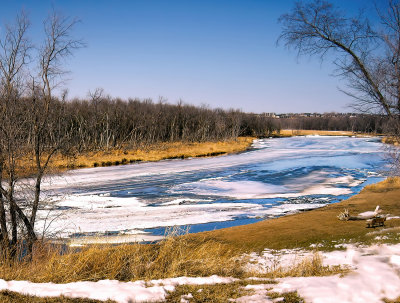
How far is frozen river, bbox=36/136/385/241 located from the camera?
48.9 ft

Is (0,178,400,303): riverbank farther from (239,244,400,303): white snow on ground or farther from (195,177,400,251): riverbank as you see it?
(195,177,400,251): riverbank

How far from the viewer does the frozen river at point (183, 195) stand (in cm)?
1489

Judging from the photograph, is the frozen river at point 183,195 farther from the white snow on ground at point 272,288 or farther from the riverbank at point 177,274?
the white snow on ground at point 272,288

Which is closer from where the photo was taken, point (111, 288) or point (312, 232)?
point (111, 288)

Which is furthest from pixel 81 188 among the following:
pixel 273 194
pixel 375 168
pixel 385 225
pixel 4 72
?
pixel 375 168

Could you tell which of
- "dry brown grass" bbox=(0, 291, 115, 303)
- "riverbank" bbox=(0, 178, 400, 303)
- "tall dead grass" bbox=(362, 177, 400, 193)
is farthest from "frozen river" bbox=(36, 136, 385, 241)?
"dry brown grass" bbox=(0, 291, 115, 303)

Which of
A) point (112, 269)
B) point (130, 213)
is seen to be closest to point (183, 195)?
point (130, 213)

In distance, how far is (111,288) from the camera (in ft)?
15.0

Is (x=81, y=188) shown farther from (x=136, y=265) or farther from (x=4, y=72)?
(x=136, y=265)

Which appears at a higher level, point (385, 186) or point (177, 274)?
point (177, 274)

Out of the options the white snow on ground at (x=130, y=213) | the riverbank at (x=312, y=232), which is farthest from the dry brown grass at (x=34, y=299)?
the white snow on ground at (x=130, y=213)

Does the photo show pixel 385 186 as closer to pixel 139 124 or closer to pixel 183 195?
pixel 183 195

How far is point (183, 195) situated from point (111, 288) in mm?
16311

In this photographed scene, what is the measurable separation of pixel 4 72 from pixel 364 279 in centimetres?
1012
